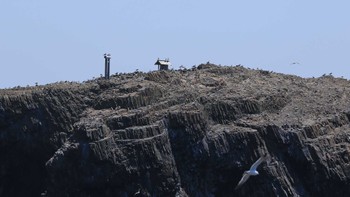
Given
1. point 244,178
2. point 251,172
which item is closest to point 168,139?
point 244,178

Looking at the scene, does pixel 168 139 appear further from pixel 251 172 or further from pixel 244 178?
pixel 251 172

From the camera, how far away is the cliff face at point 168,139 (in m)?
95.1

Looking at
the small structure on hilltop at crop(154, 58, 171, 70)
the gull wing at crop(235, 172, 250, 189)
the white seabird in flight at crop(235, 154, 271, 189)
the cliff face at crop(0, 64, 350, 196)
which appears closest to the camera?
the white seabird in flight at crop(235, 154, 271, 189)

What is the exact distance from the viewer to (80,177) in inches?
3730

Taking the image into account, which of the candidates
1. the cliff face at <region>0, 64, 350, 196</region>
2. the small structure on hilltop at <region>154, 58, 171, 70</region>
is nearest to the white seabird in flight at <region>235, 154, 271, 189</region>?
the cliff face at <region>0, 64, 350, 196</region>

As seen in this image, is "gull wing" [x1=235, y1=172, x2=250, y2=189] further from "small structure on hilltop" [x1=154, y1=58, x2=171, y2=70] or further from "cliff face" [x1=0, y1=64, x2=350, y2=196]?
"small structure on hilltop" [x1=154, y1=58, x2=171, y2=70]

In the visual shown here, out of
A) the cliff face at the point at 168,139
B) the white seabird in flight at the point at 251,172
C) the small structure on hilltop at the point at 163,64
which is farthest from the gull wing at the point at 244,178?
the small structure on hilltop at the point at 163,64

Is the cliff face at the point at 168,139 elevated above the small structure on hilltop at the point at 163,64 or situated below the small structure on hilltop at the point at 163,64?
below

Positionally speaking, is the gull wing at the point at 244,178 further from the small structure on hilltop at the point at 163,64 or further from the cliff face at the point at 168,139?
the small structure on hilltop at the point at 163,64

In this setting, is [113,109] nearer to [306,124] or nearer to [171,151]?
[171,151]

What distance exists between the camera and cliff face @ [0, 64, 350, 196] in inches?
3743

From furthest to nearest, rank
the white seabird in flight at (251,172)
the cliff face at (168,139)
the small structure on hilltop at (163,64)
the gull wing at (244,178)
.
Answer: the small structure on hilltop at (163,64)
the cliff face at (168,139)
the gull wing at (244,178)
the white seabird in flight at (251,172)

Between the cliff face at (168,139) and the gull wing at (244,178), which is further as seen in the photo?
the cliff face at (168,139)

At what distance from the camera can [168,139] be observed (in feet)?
318
